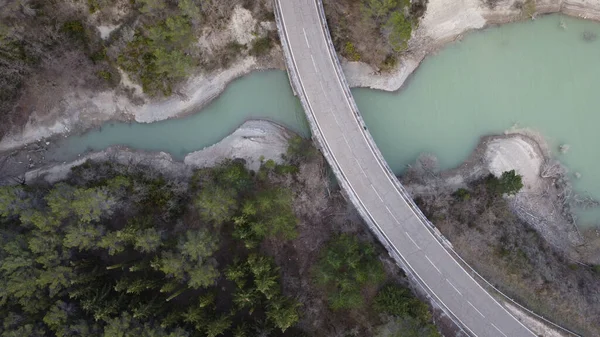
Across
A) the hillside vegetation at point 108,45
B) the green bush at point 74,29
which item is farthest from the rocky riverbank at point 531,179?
the green bush at point 74,29

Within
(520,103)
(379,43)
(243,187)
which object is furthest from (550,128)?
(243,187)

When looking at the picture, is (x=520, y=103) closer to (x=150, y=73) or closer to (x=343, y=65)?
(x=343, y=65)

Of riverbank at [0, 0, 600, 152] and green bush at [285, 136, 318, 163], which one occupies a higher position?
riverbank at [0, 0, 600, 152]

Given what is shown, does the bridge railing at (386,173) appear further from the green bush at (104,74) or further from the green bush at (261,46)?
the green bush at (104,74)

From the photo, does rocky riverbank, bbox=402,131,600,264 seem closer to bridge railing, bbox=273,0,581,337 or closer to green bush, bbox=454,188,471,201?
green bush, bbox=454,188,471,201

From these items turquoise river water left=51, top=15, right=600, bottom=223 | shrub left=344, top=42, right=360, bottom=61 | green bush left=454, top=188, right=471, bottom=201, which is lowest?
green bush left=454, top=188, right=471, bottom=201

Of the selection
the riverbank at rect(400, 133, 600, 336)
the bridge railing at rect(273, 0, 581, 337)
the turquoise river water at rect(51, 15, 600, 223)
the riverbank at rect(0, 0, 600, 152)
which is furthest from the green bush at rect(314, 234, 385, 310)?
the riverbank at rect(0, 0, 600, 152)

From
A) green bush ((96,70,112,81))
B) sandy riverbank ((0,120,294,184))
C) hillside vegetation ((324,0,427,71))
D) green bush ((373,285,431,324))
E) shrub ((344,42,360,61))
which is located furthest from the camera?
sandy riverbank ((0,120,294,184))
